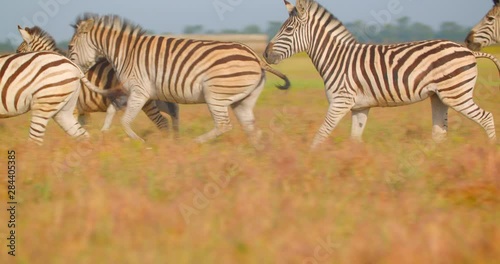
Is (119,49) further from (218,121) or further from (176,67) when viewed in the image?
(218,121)

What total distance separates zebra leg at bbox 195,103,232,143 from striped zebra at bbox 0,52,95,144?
1.68 meters

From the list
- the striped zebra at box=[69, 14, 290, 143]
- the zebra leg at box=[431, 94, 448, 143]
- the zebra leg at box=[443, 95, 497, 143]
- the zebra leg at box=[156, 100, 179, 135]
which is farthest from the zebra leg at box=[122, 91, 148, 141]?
the zebra leg at box=[443, 95, 497, 143]

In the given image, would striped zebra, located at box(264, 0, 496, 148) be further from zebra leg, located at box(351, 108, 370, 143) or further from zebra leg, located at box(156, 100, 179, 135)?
zebra leg, located at box(156, 100, 179, 135)

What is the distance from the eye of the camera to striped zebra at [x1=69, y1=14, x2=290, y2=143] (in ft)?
29.6

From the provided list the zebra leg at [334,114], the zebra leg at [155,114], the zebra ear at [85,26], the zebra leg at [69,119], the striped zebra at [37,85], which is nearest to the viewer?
the striped zebra at [37,85]

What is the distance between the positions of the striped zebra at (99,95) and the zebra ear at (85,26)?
1.61 ft

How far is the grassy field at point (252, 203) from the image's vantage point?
4426 millimetres

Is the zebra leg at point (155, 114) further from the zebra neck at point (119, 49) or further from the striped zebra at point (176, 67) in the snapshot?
the zebra neck at point (119, 49)

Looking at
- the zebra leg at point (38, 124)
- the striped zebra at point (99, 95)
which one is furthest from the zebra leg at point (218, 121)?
the zebra leg at point (38, 124)

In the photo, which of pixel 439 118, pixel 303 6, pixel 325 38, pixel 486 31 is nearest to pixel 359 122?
pixel 439 118

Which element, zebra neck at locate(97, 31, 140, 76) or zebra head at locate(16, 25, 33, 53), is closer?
zebra neck at locate(97, 31, 140, 76)

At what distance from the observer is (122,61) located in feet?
32.0

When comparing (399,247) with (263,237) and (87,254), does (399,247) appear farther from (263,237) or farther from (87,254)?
(87,254)

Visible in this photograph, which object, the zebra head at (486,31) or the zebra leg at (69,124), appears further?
the zebra head at (486,31)
